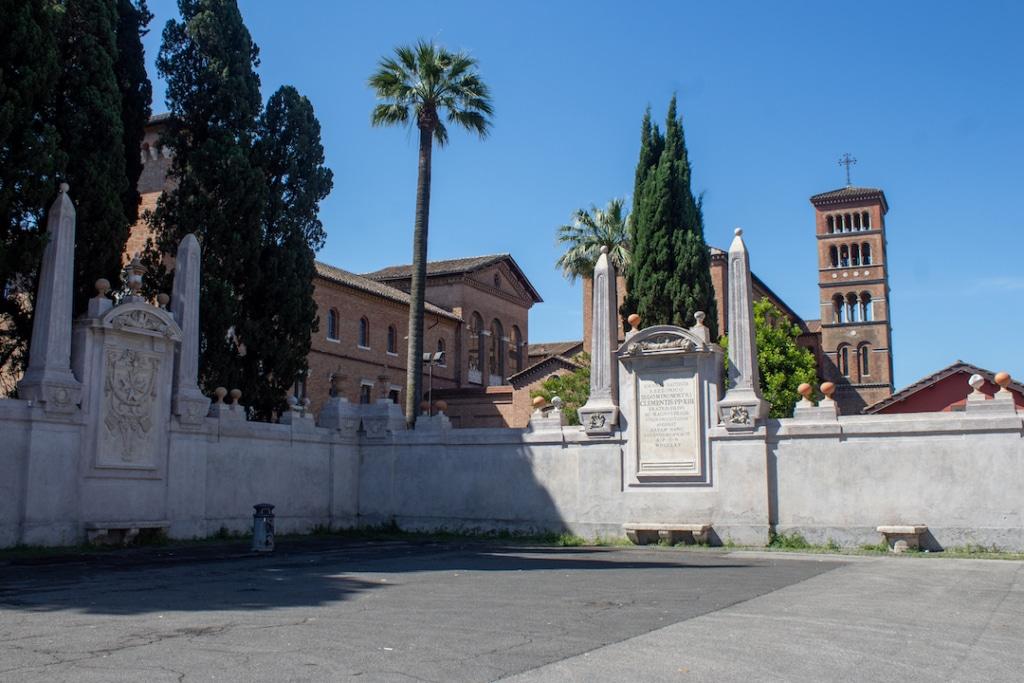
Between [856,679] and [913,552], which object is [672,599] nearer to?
[856,679]

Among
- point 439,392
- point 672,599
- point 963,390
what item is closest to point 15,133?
point 672,599

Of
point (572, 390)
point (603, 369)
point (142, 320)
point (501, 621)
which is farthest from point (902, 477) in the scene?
point (572, 390)

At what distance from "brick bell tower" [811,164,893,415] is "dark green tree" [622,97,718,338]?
Answer: 5225 cm

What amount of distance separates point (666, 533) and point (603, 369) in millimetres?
3898

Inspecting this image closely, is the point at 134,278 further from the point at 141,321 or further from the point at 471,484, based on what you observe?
the point at 471,484

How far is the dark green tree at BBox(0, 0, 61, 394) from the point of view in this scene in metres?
18.0

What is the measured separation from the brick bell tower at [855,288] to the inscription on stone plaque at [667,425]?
64.8m

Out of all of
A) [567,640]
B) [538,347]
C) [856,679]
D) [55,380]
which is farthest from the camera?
[538,347]

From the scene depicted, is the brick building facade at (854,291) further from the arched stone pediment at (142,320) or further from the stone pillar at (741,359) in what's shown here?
the arched stone pediment at (142,320)

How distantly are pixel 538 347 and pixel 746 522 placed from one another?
181 ft

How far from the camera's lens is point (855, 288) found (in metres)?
85.6

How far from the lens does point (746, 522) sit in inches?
790

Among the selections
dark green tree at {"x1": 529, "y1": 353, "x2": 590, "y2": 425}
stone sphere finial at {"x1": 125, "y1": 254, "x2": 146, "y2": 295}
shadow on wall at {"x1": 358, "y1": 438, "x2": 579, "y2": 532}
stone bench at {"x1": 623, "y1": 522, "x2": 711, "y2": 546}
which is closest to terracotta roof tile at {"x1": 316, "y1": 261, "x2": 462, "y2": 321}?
dark green tree at {"x1": 529, "y1": 353, "x2": 590, "y2": 425}

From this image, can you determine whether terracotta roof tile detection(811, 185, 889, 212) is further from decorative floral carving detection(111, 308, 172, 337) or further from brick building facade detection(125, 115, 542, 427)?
decorative floral carving detection(111, 308, 172, 337)
